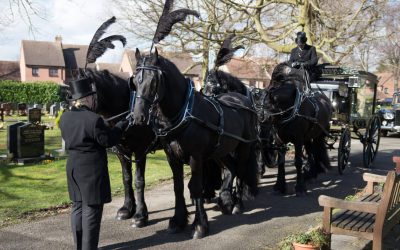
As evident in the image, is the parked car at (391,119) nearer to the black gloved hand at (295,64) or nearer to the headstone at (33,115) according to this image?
the black gloved hand at (295,64)

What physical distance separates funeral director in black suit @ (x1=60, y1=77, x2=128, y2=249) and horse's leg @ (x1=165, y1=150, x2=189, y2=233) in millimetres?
1288

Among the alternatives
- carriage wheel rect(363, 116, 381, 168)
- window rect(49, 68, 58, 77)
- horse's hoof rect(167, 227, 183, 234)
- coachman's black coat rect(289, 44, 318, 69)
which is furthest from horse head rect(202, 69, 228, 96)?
window rect(49, 68, 58, 77)

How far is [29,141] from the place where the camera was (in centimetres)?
1134

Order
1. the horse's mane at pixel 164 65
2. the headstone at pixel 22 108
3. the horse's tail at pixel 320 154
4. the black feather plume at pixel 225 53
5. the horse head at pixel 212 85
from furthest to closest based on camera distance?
the headstone at pixel 22 108, the horse's tail at pixel 320 154, the horse head at pixel 212 85, the black feather plume at pixel 225 53, the horse's mane at pixel 164 65

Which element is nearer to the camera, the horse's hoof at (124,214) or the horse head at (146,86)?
the horse head at (146,86)

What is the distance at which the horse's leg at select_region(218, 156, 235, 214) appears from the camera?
22.6 feet

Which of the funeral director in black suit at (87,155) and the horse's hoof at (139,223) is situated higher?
the funeral director in black suit at (87,155)

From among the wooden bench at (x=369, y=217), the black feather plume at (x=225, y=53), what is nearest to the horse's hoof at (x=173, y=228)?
the wooden bench at (x=369, y=217)

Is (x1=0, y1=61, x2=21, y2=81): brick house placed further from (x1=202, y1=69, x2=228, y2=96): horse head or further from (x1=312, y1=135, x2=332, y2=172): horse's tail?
(x1=202, y1=69, x2=228, y2=96): horse head

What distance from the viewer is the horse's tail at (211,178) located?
7.46 m

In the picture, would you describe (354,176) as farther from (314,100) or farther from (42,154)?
(42,154)

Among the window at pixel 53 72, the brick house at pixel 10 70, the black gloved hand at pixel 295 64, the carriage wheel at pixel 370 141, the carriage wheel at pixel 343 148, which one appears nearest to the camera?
the black gloved hand at pixel 295 64

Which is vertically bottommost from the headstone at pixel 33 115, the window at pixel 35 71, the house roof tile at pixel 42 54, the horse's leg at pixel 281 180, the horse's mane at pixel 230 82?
the horse's leg at pixel 281 180

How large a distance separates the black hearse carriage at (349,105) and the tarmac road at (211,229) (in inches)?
111
